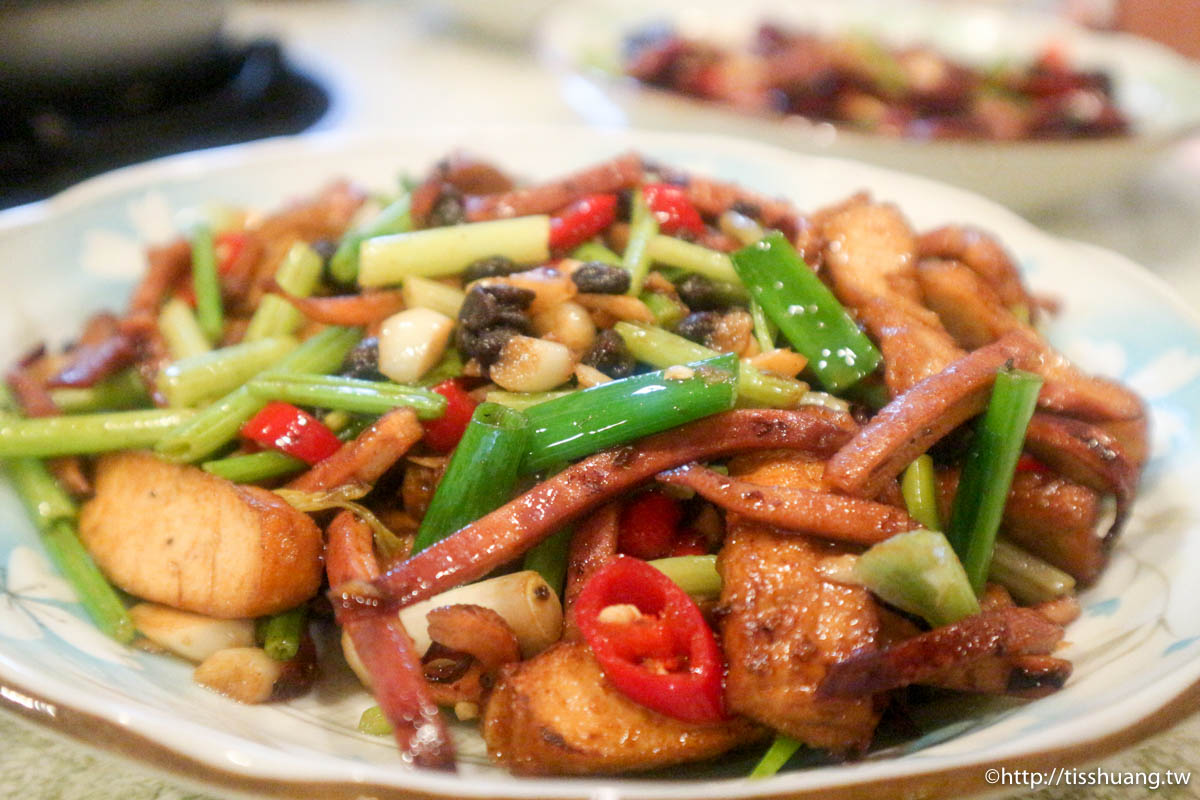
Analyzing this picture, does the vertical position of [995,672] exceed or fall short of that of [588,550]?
it exceeds it

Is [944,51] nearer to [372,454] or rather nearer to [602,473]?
[602,473]

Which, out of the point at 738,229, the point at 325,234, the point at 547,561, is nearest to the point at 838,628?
the point at 547,561

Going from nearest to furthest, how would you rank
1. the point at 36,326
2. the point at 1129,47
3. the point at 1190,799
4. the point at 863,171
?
the point at 1190,799, the point at 36,326, the point at 863,171, the point at 1129,47

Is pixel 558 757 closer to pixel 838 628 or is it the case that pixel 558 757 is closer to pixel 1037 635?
pixel 838 628

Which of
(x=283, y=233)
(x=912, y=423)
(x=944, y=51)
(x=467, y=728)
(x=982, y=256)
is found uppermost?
(x=944, y=51)

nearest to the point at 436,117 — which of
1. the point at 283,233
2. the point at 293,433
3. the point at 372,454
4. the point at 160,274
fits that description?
the point at 283,233

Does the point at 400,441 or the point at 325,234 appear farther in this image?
the point at 325,234

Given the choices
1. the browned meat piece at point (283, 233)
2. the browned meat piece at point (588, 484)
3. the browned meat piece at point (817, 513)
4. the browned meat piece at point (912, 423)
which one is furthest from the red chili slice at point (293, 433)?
the browned meat piece at point (912, 423)
